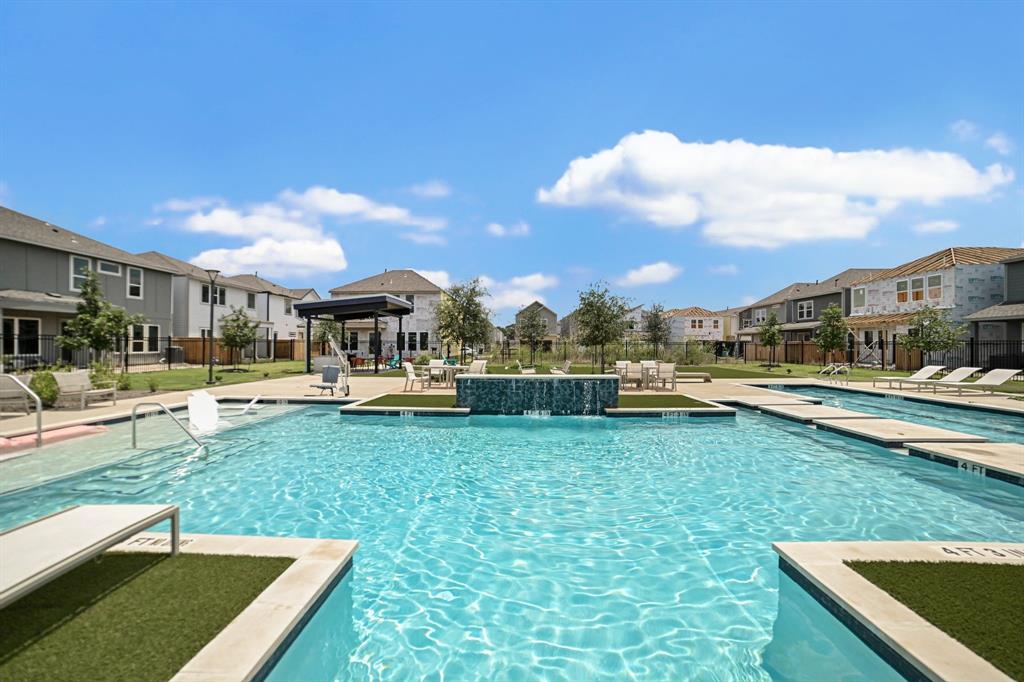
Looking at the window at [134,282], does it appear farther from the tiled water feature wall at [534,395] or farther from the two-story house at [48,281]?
the tiled water feature wall at [534,395]

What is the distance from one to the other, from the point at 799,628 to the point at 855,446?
7.44 meters

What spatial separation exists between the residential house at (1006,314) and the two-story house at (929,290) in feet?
2.39

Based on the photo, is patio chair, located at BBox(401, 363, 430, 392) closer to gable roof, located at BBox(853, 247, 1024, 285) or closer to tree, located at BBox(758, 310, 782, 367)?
tree, located at BBox(758, 310, 782, 367)

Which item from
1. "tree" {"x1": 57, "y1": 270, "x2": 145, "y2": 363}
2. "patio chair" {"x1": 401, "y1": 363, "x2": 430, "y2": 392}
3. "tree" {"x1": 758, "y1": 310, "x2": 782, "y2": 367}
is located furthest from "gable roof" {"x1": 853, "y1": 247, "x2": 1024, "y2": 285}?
"tree" {"x1": 57, "y1": 270, "x2": 145, "y2": 363}

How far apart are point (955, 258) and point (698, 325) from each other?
32508 mm

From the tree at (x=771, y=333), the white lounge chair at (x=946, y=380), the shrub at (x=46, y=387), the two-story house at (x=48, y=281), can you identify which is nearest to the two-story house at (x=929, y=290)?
the tree at (x=771, y=333)

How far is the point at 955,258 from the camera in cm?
2997

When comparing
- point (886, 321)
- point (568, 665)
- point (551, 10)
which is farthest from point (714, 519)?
point (886, 321)

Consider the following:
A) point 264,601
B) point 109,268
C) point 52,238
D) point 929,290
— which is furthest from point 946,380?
point 109,268

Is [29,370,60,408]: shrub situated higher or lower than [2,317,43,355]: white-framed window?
lower

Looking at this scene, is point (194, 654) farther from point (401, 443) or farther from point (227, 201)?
point (227, 201)

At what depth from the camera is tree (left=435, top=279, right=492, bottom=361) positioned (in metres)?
31.0

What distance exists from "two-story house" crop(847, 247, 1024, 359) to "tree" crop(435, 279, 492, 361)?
2519cm

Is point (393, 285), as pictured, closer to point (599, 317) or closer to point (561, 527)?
point (599, 317)
